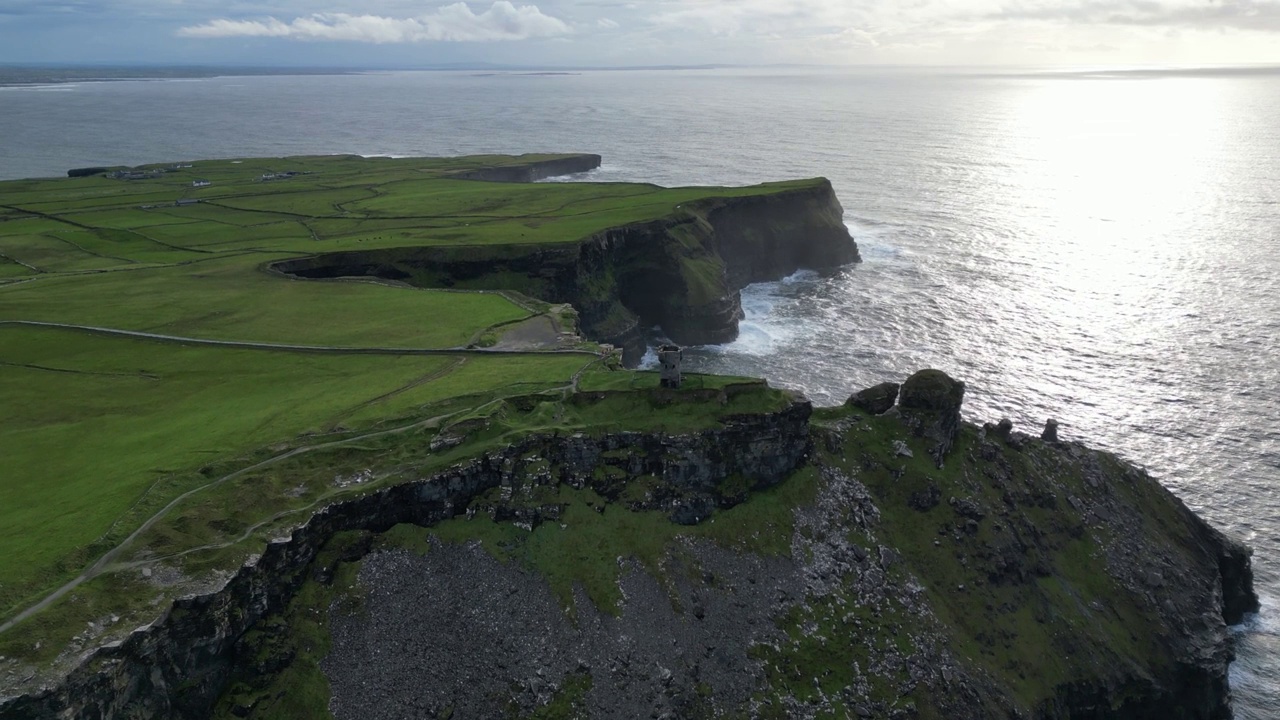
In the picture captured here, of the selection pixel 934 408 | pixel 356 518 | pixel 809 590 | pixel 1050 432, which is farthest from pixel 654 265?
pixel 356 518

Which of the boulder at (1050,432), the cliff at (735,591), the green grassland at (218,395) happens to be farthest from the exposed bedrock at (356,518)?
the boulder at (1050,432)

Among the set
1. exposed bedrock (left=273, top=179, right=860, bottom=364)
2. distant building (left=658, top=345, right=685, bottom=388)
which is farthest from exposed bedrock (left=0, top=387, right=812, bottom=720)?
exposed bedrock (left=273, top=179, right=860, bottom=364)

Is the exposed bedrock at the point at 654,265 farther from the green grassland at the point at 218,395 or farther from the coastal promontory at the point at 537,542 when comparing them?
the coastal promontory at the point at 537,542

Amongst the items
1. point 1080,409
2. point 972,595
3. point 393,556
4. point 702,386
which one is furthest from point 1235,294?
point 393,556

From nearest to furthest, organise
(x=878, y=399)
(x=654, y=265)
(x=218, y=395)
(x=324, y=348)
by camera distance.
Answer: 1. (x=218, y=395)
2. (x=878, y=399)
3. (x=324, y=348)
4. (x=654, y=265)

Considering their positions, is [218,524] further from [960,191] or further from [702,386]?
[960,191]

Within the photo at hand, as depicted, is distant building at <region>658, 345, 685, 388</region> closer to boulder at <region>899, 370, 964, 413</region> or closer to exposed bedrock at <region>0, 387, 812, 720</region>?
exposed bedrock at <region>0, 387, 812, 720</region>

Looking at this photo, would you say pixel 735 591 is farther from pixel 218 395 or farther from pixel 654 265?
pixel 654 265
